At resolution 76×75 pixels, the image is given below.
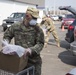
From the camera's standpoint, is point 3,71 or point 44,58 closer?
point 3,71

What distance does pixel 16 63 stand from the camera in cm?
381

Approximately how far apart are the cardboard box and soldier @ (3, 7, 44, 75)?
31 cm

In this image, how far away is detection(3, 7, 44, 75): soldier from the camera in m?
4.12

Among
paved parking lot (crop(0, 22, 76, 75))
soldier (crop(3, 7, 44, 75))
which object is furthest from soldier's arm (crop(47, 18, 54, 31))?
soldier (crop(3, 7, 44, 75))

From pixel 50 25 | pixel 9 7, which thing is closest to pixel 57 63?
pixel 50 25

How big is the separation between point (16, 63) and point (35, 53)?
48 cm

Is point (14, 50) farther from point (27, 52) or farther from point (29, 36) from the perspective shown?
point (29, 36)

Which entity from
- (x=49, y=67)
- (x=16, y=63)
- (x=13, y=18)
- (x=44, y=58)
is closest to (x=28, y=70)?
(x=16, y=63)

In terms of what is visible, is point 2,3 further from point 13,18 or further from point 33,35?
point 33,35

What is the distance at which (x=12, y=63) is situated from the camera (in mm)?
3828

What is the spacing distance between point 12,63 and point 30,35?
62 cm

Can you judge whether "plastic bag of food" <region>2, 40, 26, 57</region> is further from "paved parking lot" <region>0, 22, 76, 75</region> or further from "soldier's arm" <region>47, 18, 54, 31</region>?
"soldier's arm" <region>47, 18, 54, 31</region>

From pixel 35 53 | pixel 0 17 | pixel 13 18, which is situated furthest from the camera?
pixel 0 17

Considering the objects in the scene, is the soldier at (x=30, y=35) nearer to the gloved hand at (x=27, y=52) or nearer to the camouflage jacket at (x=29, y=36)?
the camouflage jacket at (x=29, y=36)
